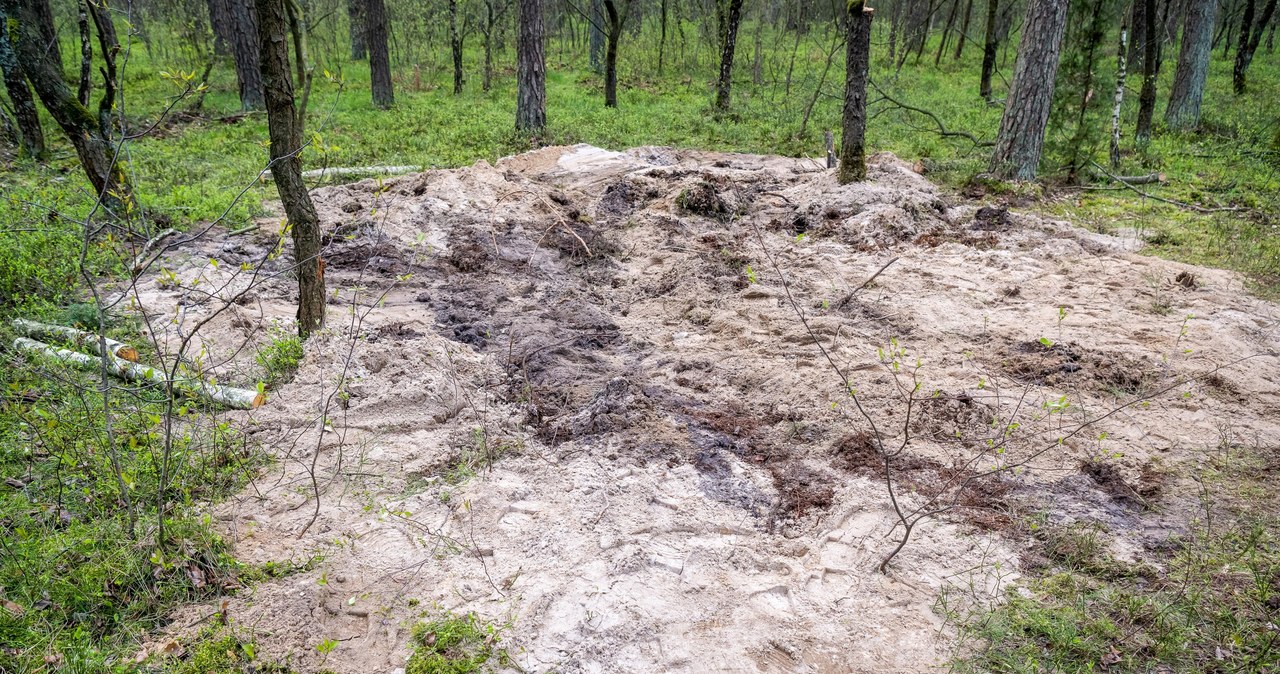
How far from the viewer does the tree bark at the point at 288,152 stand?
13.5 feet

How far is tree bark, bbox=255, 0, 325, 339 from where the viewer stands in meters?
4.12

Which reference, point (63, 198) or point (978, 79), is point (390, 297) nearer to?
point (63, 198)

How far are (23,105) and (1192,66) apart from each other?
17.1m

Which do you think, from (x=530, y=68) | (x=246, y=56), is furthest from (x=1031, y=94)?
(x=246, y=56)

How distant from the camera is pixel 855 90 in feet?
23.9

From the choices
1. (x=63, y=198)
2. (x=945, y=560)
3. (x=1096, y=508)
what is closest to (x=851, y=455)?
(x=945, y=560)

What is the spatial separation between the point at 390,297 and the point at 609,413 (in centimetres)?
268

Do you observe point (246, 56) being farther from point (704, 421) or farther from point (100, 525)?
point (704, 421)

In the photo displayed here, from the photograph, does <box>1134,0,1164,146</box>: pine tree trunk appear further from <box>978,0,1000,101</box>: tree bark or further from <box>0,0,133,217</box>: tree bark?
<box>0,0,133,217</box>: tree bark

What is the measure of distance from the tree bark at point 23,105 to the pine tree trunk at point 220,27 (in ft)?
18.7

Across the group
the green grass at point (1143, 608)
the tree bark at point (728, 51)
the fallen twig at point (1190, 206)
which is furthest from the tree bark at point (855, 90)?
the tree bark at point (728, 51)

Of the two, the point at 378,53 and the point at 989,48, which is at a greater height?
the point at 989,48

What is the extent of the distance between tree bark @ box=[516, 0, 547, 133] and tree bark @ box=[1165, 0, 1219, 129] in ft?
34.3

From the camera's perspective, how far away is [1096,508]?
3.42 metres
